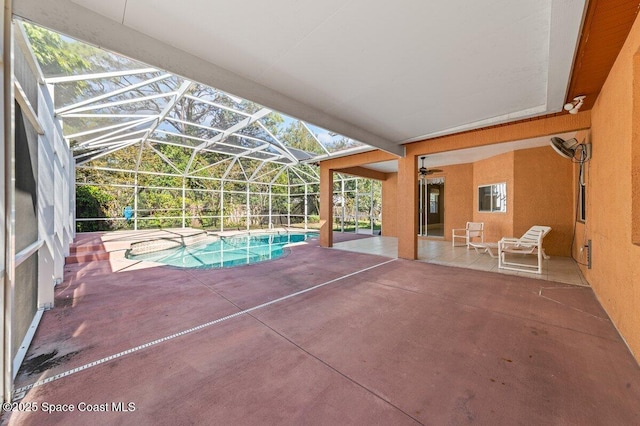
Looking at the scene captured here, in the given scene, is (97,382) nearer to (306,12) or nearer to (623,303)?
(306,12)

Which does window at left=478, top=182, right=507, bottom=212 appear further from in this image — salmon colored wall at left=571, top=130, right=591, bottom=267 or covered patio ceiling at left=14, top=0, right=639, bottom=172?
covered patio ceiling at left=14, top=0, right=639, bottom=172

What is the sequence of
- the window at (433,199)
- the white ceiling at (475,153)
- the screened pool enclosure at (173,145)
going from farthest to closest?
the window at (433,199)
the white ceiling at (475,153)
the screened pool enclosure at (173,145)

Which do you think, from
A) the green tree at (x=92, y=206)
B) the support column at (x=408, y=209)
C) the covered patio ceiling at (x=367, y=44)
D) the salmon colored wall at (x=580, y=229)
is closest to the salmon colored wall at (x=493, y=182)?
the salmon colored wall at (x=580, y=229)

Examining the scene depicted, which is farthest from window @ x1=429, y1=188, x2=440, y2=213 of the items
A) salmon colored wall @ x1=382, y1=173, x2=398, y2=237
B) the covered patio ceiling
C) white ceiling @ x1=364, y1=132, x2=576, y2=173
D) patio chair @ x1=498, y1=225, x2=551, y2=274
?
the covered patio ceiling

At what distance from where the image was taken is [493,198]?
806cm

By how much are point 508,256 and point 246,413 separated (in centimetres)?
788

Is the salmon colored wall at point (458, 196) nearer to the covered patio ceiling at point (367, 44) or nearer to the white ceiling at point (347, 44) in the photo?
the covered patio ceiling at point (367, 44)

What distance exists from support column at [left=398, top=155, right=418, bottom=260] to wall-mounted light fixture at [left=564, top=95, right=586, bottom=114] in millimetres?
3087

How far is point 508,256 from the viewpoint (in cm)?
678

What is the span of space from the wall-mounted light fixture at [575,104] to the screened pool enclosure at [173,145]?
4.08m

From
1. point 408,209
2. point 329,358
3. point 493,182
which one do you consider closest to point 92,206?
point 408,209

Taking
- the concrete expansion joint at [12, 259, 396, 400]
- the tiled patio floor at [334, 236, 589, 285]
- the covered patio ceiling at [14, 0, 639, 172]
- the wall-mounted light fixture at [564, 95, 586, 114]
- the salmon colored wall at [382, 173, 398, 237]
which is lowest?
the concrete expansion joint at [12, 259, 396, 400]

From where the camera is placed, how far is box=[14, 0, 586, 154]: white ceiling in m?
2.11

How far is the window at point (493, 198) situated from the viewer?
762 centimetres
